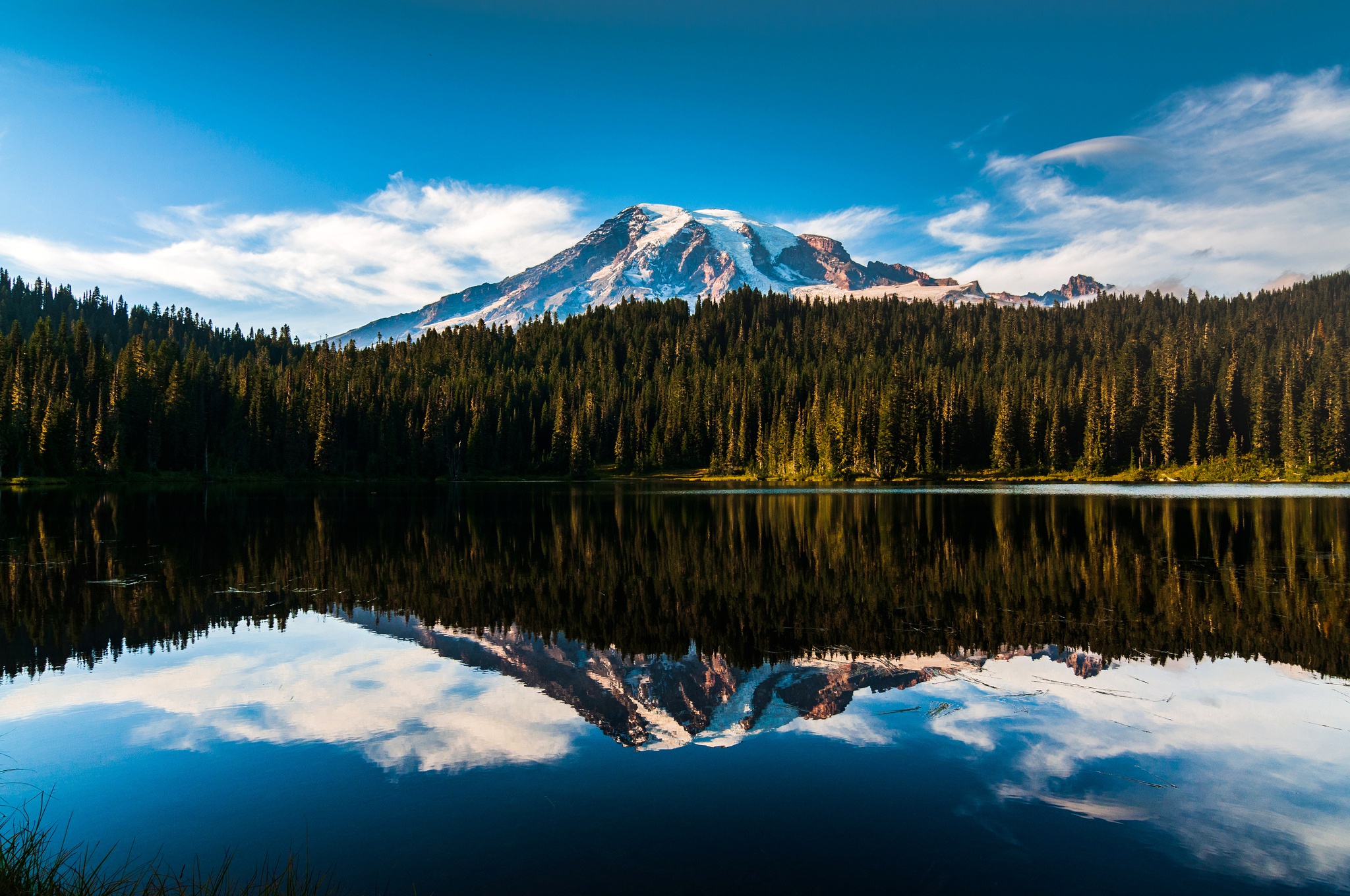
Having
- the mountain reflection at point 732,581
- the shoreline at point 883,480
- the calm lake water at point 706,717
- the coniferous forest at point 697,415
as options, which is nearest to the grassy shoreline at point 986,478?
the shoreline at point 883,480

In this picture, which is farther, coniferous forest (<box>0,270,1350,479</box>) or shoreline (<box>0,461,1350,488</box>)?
coniferous forest (<box>0,270,1350,479</box>)

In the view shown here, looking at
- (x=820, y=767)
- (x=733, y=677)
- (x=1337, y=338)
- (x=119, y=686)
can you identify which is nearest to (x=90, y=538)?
(x=119, y=686)

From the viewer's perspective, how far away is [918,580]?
81.9ft

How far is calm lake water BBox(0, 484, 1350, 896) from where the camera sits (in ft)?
27.8

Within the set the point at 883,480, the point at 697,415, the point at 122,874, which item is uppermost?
the point at 697,415

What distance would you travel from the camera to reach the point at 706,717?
13.0 meters

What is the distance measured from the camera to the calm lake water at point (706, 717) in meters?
8.47

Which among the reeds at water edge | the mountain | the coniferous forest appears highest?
the coniferous forest

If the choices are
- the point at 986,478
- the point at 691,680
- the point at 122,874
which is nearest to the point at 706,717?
the point at 691,680

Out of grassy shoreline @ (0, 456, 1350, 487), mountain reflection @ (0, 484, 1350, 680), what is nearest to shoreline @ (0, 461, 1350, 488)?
grassy shoreline @ (0, 456, 1350, 487)

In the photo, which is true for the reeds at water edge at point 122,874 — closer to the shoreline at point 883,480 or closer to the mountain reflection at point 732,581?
the mountain reflection at point 732,581

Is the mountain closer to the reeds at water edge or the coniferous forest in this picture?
the reeds at water edge

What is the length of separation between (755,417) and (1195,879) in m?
155

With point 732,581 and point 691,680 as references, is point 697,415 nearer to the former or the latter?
point 732,581
